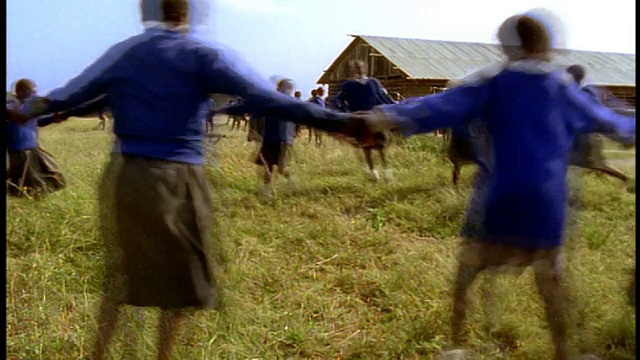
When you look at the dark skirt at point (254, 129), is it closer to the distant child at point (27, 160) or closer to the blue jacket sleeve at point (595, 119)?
the distant child at point (27, 160)

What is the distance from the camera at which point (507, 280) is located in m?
4.11

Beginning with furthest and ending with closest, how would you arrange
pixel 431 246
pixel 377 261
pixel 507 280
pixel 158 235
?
pixel 431 246, pixel 377 261, pixel 507 280, pixel 158 235

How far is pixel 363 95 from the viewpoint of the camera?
7.49 m

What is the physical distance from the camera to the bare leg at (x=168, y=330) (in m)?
2.77

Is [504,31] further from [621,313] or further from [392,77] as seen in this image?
[392,77]

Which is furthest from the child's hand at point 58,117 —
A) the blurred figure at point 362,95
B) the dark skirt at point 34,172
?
the blurred figure at point 362,95

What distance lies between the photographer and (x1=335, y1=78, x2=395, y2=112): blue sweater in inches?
294

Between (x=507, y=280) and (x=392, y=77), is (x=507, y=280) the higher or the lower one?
the higher one

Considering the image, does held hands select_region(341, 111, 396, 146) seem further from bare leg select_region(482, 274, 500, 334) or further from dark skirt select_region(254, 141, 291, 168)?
dark skirt select_region(254, 141, 291, 168)

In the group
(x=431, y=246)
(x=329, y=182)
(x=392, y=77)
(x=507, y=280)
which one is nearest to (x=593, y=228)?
(x=431, y=246)

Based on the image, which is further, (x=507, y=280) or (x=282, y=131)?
(x=282, y=131)

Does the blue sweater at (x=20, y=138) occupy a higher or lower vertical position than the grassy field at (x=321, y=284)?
higher

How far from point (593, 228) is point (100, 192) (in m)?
4.22

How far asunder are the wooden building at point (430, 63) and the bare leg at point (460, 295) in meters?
20.1
